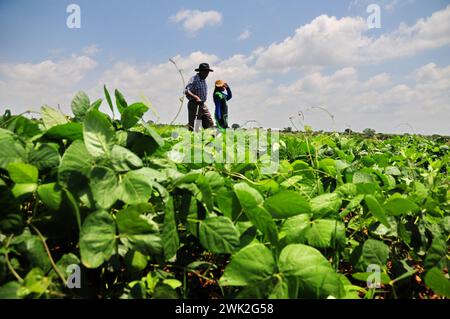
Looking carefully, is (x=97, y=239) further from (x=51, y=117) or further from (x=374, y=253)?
(x=374, y=253)

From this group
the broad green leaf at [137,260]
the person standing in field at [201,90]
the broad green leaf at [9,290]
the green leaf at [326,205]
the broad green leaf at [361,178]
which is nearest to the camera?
the broad green leaf at [9,290]

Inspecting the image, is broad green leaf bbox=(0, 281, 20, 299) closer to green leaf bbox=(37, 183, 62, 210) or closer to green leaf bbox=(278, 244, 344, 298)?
green leaf bbox=(37, 183, 62, 210)

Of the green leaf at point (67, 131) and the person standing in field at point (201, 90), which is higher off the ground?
the person standing in field at point (201, 90)

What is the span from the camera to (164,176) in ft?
2.97

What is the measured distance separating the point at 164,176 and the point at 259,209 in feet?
0.87

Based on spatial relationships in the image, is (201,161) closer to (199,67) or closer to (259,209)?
(259,209)

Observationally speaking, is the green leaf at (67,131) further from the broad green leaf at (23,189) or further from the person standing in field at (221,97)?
the person standing in field at (221,97)

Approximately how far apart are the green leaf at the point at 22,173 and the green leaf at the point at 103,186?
0.43 feet

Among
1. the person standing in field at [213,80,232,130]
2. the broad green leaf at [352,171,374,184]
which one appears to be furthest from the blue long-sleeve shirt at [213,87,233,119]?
the broad green leaf at [352,171,374,184]

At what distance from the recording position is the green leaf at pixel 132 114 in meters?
1.01

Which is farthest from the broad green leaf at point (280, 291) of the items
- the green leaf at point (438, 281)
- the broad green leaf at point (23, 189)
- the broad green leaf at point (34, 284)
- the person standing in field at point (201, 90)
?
the person standing in field at point (201, 90)

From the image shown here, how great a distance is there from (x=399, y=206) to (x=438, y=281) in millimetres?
236

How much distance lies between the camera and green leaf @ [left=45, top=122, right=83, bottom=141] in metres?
0.89
